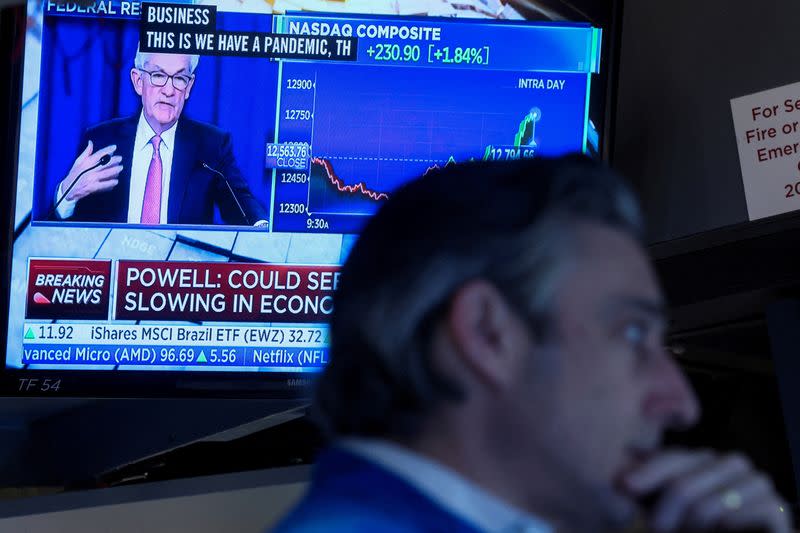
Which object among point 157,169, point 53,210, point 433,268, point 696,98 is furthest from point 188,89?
point 433,268

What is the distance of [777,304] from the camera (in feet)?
5.50

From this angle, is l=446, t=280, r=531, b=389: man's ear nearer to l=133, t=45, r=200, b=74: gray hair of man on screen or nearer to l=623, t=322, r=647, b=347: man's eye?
l=623, t=322, r=647, b=347: man's eye

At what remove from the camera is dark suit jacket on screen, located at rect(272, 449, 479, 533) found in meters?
A: 0.88

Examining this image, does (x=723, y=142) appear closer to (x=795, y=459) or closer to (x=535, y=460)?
(x=795, y=459)

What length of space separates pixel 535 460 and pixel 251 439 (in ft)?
4.31

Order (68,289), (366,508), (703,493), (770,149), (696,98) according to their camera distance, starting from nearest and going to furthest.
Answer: (366,508), (703,493), (68,289), (770,149), (696,98)

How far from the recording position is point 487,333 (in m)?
0.94

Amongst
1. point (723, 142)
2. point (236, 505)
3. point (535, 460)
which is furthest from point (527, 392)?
point (723, 142)

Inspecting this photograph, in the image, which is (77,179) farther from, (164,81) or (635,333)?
(635,333)

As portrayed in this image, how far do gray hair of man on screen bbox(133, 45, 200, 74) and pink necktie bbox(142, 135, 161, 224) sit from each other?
0.42ft

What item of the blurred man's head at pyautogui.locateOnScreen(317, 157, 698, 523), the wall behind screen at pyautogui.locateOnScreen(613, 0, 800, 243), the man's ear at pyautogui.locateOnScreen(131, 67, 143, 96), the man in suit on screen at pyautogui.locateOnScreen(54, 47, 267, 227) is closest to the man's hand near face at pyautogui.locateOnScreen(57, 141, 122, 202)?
the man in suit on screen at pyautogui.locateOnScreen(54, 47, 267, 227)

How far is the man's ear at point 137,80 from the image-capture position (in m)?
2.06

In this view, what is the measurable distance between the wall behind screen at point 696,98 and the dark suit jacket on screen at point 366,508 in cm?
163

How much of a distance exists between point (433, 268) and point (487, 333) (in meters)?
0.06
